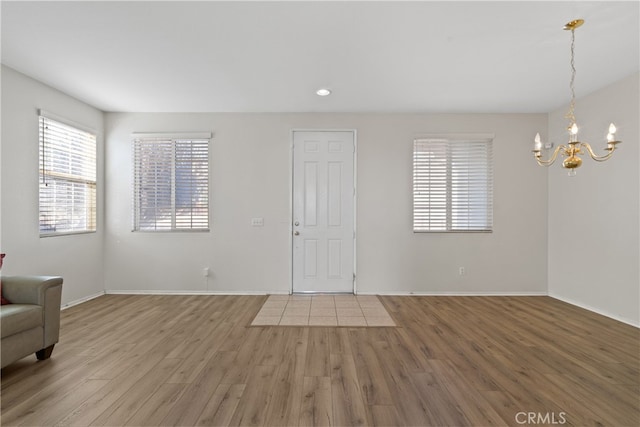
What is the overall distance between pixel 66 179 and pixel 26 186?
1.93ft

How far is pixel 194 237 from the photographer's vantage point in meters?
4.81

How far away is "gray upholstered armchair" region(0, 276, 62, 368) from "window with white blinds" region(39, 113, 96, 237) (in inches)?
56.5

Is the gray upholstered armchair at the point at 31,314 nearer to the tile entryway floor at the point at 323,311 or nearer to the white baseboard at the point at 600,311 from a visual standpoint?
the tile entryway floor at the point at 323,311

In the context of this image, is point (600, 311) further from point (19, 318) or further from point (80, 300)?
point (80, 300)

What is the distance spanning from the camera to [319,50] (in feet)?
9.59

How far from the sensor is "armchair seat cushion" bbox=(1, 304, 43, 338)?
2211mm

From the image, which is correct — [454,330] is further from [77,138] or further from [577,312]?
[77,138]

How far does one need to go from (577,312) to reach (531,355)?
1.86 meters

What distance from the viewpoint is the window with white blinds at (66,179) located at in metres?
3.73

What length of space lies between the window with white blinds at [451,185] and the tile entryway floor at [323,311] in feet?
4.91

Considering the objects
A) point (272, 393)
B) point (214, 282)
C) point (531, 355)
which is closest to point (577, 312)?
point (531, 355)

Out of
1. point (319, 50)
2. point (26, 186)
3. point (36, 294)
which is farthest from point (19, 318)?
point (319, 50)

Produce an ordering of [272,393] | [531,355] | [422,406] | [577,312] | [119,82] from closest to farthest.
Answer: [422,406], [272,393], [531,355], [119,82], [577,312]

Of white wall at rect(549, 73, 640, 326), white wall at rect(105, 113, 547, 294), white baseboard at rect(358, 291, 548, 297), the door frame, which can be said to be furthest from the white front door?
white wall at rect(549, 73, 640, 326)
